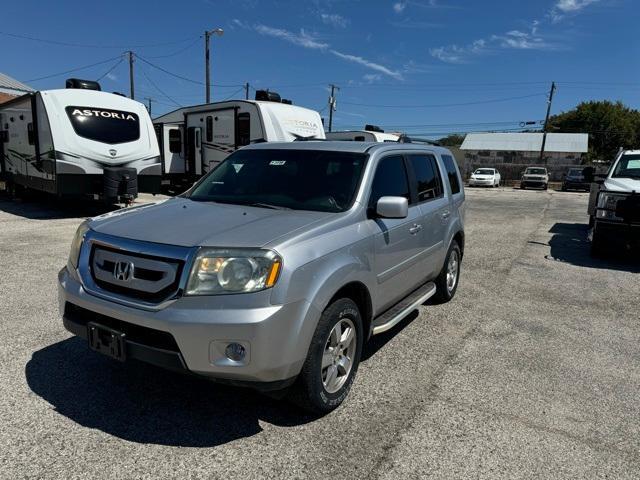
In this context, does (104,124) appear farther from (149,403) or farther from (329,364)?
(329,364)

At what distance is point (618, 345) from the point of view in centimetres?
461

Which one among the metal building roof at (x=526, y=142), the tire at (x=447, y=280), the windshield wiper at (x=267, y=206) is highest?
the metal building roof at (x=526, y=142)

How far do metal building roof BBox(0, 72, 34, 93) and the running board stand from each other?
1445 inches

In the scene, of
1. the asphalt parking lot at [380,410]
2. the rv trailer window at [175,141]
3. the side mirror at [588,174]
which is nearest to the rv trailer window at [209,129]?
the rv trailer window at [175,141]

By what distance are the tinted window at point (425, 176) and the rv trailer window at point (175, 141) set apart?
38.5ft

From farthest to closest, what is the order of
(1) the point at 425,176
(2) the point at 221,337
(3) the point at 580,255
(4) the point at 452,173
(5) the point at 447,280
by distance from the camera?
(3) the point at 580,255, (4) the point at 452,173, (5) the point at 447,280, (1) the point at 425,176, (2) the point at 221,337

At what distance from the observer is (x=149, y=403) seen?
3219 millimetres

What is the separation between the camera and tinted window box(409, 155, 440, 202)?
471cm

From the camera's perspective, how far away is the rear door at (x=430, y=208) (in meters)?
4.63

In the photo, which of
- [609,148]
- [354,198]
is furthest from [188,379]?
[609,148]

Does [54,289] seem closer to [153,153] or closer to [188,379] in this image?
[188,379]

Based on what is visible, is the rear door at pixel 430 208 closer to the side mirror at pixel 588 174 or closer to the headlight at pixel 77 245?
the headlight at pixel 77 245

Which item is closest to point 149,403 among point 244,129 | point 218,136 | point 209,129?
point 244,129

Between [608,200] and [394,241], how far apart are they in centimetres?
588
